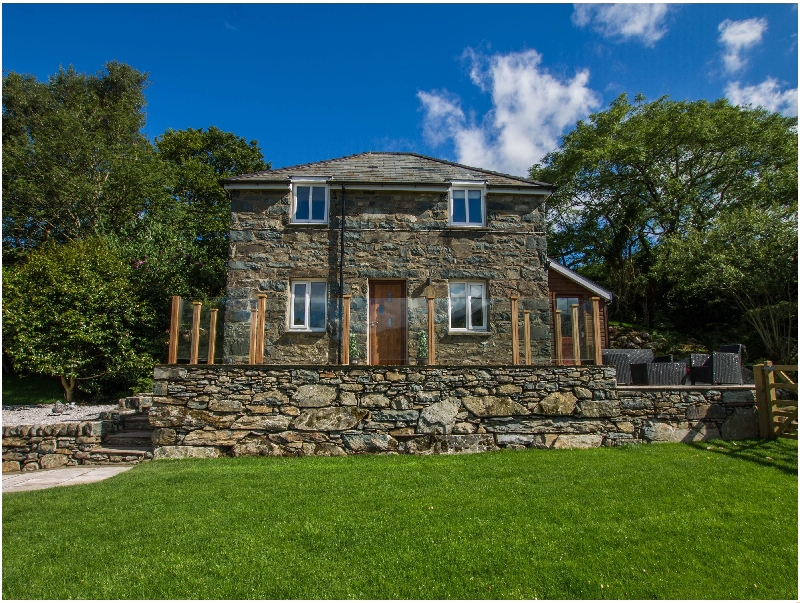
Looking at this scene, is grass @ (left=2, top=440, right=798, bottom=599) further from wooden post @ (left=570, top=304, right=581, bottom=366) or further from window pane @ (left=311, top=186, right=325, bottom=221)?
window pane @ (left=311, top=186, right=325, bottom=221)

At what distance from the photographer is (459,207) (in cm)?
1348

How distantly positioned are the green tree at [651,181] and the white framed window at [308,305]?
14.8 metres

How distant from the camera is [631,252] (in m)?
25.2

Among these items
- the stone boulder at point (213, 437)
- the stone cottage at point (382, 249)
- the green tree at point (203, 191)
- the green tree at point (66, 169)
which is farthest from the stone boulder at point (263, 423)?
the green tree at point (66, 169)

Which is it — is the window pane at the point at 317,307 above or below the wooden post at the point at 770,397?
above

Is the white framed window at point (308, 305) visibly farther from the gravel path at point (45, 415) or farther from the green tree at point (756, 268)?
the green tree at point (756, 268)

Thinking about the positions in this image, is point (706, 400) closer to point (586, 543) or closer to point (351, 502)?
point (586, 543)

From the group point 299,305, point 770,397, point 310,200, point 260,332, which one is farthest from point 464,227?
point 770,397

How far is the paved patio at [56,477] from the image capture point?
7098 millimetres

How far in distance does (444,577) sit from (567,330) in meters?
6.26

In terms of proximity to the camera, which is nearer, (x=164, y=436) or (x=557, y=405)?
(x=164, y=436)

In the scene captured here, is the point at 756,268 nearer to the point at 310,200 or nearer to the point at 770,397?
the point at 770,397

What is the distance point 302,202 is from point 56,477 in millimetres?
8564

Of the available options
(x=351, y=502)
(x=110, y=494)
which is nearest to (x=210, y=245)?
(x=110, y=494)
